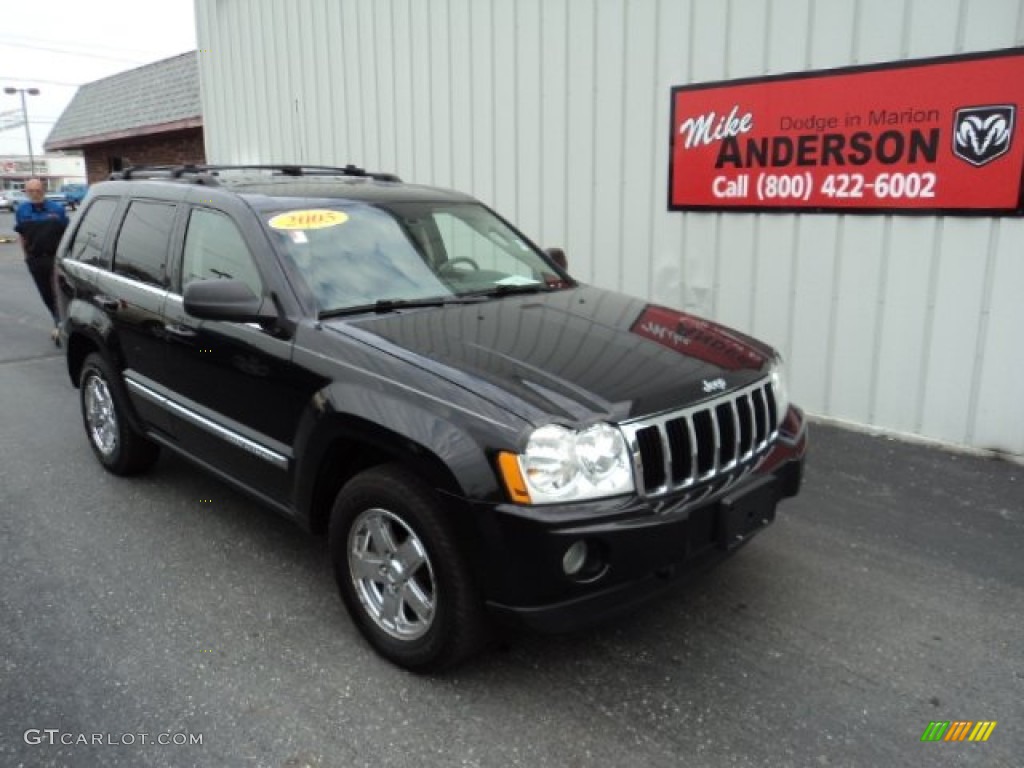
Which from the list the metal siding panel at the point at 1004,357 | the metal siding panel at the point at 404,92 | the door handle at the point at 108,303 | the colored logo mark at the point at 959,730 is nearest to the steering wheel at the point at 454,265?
the door handle at the point at 108,303

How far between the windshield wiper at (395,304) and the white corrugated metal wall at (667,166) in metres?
3.25

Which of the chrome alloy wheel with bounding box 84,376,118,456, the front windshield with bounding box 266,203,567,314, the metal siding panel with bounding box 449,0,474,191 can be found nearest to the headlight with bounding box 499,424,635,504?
the front windshield with bounding box 266,203,567,314

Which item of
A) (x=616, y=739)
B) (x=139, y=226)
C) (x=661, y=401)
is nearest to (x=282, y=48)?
(x=139, y=226)

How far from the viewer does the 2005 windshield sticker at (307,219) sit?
3.61 meters

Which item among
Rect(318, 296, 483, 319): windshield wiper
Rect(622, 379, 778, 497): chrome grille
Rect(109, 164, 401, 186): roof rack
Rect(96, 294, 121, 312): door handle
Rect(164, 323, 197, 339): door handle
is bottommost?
Rect(622, 379, 778, 497): chrome grille

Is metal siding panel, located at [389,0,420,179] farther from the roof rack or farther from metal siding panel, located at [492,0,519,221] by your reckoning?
the roof rack

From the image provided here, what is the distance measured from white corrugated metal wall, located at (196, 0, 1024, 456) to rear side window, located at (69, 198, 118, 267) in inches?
150

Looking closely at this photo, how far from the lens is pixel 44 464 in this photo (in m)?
5.22

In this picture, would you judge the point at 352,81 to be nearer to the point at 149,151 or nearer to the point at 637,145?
the point at 637,145

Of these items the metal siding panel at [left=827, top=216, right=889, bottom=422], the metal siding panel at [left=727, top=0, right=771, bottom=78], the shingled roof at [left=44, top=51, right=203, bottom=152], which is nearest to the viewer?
the metal siding panel at [left=827, top=216, right=889, bottom=422]

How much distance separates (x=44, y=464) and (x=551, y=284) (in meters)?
3.51

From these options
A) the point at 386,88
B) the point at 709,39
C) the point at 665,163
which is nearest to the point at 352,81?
the point at 386,88

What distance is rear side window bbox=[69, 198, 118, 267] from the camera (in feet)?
15.8

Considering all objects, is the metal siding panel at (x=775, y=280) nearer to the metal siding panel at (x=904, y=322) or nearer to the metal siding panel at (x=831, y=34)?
the metal siding panel at (x=904, y=322)
